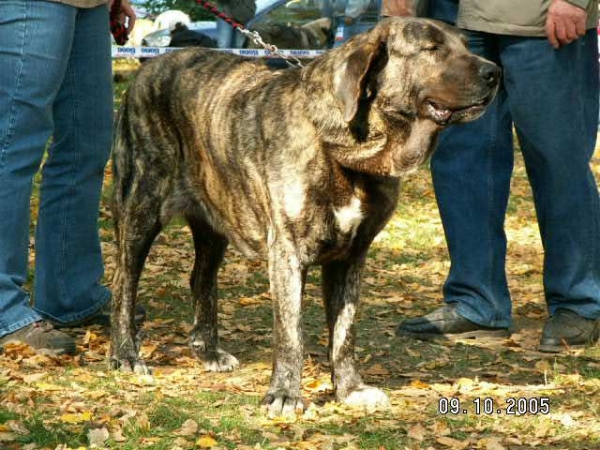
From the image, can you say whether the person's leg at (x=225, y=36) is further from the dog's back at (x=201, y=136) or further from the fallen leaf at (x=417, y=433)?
the fallen leaf at (x=417, y=433)

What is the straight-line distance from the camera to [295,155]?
4.61m

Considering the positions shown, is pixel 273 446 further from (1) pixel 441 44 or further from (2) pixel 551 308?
(2) pixel 551 308

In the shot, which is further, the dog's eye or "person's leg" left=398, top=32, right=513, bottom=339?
"person's leg" left=398, top=32, right=513, bottom=339

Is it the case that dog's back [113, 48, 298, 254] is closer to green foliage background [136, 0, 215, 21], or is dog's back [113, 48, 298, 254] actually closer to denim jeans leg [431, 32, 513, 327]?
denim jeans leg [431, 32, 513, 327]

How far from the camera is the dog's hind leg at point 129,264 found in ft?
17.9

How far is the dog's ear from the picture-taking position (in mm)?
4410

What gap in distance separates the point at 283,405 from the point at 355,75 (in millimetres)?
1447

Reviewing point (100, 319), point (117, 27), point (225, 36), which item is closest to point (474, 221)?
point (100, 319)

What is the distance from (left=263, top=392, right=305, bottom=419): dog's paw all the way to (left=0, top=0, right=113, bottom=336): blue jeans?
1.49 meters

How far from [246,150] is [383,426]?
139 centimetres

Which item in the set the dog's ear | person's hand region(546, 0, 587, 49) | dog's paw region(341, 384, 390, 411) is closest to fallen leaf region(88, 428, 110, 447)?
dog's paw region(341, 384, 390, 411)

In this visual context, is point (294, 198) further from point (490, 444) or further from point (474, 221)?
point (474, 221)

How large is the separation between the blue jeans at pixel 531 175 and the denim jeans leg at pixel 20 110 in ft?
7.44
